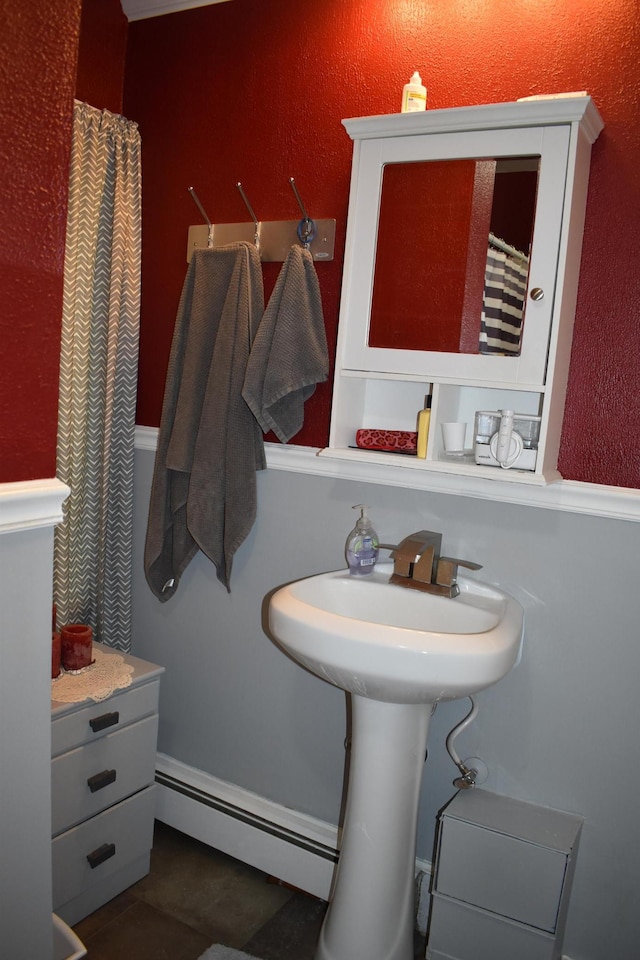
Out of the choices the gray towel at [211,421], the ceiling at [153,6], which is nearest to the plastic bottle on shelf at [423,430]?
the gray towel at [211,421]

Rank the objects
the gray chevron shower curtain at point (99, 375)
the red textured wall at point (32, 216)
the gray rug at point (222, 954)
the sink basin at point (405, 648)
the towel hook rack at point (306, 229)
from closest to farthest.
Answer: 1. the red textured wall at point (32, 216)
2. the sink basin at point (405, 648)
3. the gray rug at point (222, 954)
4. the towel hook rack at point (306, 229)
5. the gray chevron shower curtain at point (99, 375)

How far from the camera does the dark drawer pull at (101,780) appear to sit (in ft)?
6.40

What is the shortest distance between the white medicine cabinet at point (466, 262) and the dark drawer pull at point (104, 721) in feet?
2.96

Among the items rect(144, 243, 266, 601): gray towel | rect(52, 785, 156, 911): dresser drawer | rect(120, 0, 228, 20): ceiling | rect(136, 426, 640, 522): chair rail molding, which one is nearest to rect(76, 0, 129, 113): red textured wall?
rect(120, 0, 228, 20): ceiling

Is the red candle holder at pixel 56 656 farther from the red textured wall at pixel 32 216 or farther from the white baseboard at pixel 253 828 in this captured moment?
the red textured wall at pixel 32 216

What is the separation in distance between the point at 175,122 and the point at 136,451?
103 cm

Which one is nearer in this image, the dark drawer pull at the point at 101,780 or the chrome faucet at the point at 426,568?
the chrome faucet at the point at 426,568

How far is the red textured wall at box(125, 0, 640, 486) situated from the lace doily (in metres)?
0.79

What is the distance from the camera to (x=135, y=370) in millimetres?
2404

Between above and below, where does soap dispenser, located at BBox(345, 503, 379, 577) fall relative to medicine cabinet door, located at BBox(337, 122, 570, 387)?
below

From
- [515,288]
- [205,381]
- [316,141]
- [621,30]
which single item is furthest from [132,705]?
[621,30]

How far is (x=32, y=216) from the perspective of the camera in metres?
1.23

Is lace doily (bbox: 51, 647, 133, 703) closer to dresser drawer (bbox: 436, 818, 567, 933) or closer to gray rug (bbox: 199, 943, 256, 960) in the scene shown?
gray rug (bbox: 199, 943, 256, 960)

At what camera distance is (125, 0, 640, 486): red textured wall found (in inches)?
67.0
